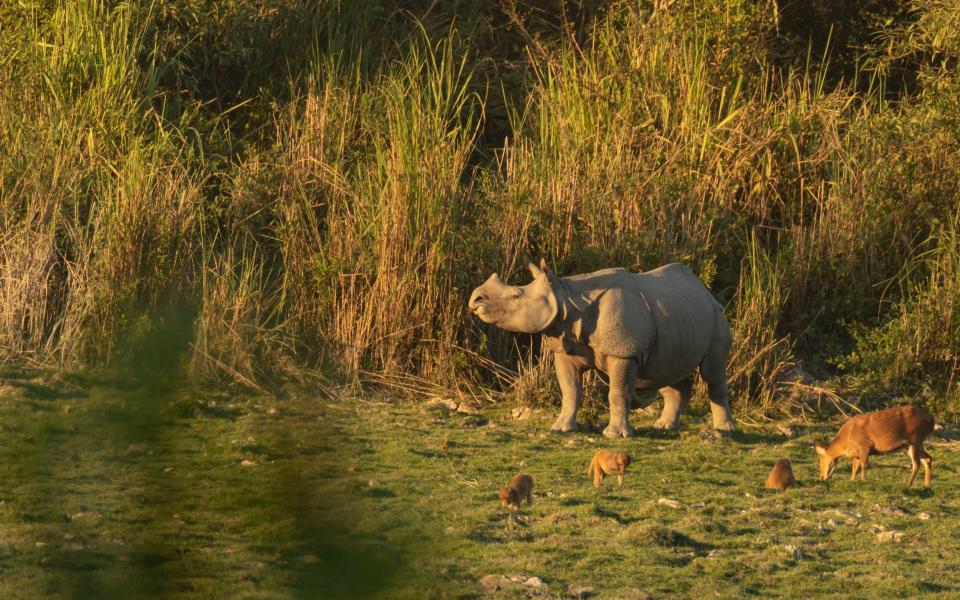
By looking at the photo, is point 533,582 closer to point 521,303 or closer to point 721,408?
point 521,303

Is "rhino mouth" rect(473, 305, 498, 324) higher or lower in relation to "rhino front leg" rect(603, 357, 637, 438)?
higher

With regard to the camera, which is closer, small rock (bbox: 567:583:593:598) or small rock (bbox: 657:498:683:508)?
small rock (bbox: 567:583:593:598)

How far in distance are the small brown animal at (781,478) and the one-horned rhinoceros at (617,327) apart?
1.05 meters

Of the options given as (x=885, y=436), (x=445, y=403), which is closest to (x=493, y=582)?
(x=885, y=436)

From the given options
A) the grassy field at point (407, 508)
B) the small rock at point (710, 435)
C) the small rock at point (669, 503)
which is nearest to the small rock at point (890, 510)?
the grassy field at point (407, 508)

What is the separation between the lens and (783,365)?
7148mm

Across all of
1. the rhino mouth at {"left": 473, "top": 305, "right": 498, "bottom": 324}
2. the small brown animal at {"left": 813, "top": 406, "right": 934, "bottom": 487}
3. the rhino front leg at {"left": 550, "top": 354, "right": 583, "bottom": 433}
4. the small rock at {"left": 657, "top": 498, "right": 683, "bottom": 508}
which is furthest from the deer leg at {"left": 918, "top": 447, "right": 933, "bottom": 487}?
the rhino mouth at {"left": 473, "top": 305, "right": 498, "bottom": 324}

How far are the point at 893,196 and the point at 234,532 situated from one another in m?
7.92

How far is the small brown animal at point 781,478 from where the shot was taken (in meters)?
5.18

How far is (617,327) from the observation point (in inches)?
239

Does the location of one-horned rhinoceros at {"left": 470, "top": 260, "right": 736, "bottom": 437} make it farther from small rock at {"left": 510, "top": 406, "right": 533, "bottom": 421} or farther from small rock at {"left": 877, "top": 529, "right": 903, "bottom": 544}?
small rock at {"left": 877, "top": 529, "right": 903, "bottom": 544}

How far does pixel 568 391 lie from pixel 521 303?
495 mm

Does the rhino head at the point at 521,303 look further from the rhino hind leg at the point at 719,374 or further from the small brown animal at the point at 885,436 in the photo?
the small brown animal at the point at 885,436

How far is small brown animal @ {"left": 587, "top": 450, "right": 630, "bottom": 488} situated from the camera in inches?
197
